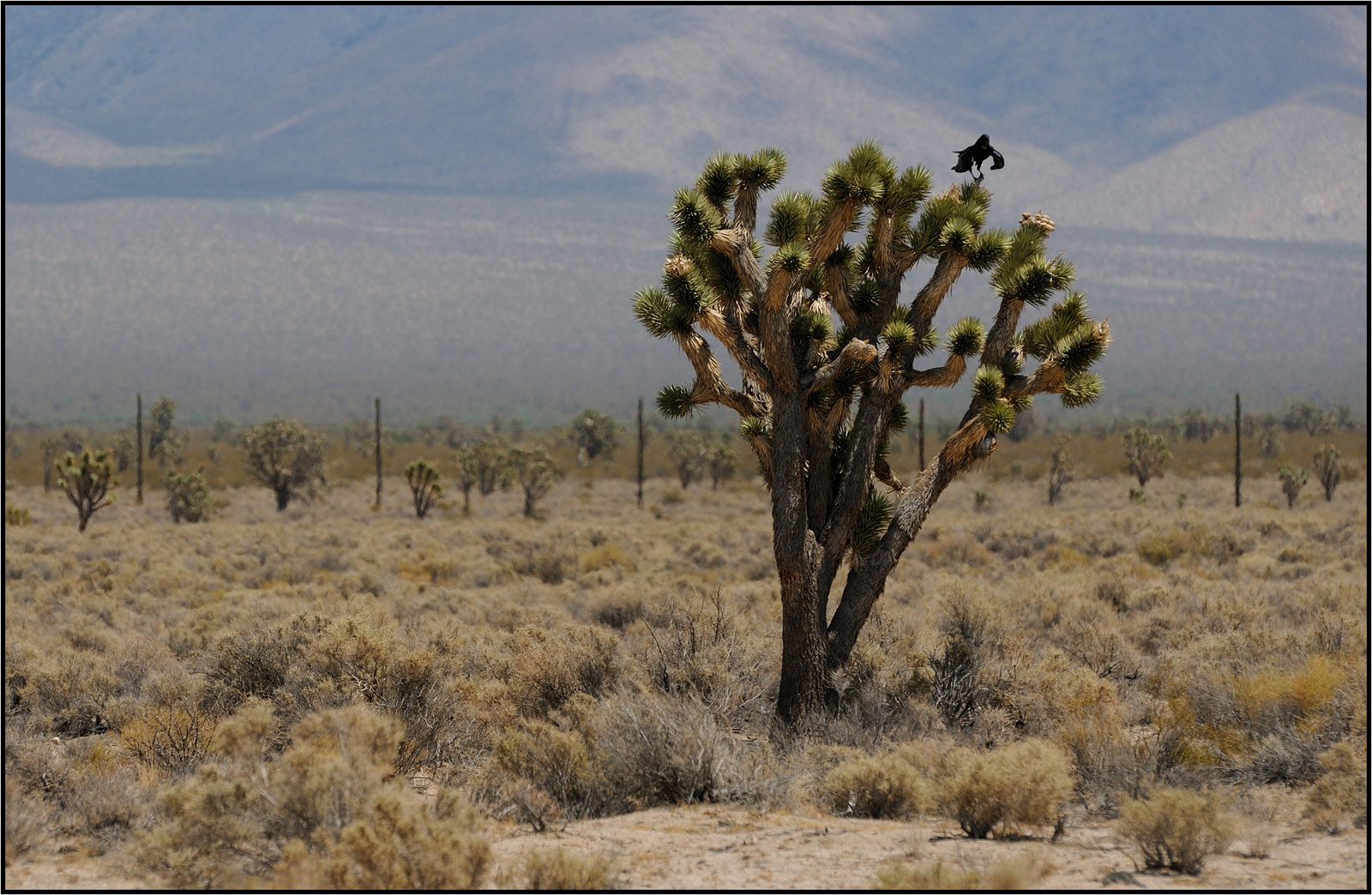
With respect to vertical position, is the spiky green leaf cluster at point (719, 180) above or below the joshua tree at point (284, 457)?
above

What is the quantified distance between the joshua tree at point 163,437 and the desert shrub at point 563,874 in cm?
7285

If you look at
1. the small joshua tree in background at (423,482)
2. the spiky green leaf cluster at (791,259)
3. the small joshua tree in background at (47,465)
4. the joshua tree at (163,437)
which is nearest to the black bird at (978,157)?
the spiky green leaf cluster at (791,259)

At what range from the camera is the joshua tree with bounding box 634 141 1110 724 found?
39.4 ft

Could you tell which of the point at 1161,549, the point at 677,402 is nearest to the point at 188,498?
the point at 1161,549

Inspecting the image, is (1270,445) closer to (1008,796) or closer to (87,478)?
(87,478)

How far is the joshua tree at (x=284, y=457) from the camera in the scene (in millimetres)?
50125

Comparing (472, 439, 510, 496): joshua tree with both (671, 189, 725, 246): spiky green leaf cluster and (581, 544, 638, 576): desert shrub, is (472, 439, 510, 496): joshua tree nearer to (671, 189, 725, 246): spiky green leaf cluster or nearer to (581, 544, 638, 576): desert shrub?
(581, 544, 638, 576): desert shrub

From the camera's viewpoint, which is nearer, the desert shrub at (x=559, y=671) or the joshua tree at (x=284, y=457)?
the desert shrub at (x=559, y=671)

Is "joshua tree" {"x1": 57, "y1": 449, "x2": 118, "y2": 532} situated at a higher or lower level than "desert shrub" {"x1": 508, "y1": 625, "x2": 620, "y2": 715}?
higher

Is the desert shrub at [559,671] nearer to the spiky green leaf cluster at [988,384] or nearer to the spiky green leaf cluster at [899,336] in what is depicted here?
the spiky green leaf cluster at [899,336]

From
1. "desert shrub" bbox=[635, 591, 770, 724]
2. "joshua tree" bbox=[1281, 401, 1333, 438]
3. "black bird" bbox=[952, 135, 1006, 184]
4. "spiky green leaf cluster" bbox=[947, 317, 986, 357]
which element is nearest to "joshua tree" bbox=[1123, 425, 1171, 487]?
"black bird" bbox=[952, 135, 1006, 184]

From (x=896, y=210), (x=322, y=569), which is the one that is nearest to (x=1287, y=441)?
(x=322, y=569)

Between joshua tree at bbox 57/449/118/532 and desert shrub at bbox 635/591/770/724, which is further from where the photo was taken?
joshua tree at bbox 57/449/118/532

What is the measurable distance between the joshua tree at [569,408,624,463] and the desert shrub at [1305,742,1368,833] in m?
68.9
